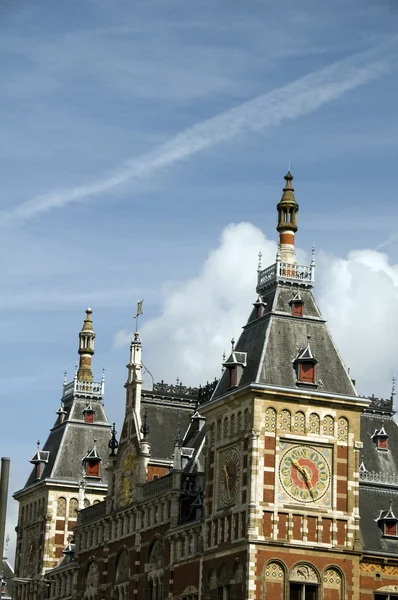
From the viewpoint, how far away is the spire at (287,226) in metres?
91.6

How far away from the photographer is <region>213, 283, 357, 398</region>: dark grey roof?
85.6 meters

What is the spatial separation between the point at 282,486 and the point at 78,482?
3552 cm

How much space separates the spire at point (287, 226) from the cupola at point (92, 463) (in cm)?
3030

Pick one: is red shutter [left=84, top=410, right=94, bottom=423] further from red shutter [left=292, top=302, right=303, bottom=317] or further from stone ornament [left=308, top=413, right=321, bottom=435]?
stone ornament [left=308, top=413, right=321, bottom=435]

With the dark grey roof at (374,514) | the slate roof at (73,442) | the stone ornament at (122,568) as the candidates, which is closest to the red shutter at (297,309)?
the dark grey roof at (374,514)

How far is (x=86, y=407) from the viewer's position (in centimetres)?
11975

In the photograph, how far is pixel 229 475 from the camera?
8531 cm

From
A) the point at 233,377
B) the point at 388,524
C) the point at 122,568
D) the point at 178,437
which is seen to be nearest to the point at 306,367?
the point at 233,377

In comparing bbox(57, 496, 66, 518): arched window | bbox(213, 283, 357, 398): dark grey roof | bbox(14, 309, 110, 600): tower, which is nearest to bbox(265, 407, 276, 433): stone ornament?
bbox(213, 283, 357, 398): dark grey roof

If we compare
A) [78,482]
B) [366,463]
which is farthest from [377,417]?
[78,482]

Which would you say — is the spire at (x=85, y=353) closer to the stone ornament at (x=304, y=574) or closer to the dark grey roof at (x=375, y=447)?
the dark grey roof at (x=375, y=447)

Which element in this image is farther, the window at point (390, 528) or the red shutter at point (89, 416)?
the red shutter at point (89, 416)

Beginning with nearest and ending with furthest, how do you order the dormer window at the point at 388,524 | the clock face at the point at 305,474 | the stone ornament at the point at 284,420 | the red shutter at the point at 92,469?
the clock face at the point at 305,474 → the stone ornament at the point at 284,420 → the dormer window at the point at 388,524 → the red shutter at the point at 92,469

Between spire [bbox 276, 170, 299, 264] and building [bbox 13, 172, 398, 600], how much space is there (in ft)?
0.29
